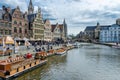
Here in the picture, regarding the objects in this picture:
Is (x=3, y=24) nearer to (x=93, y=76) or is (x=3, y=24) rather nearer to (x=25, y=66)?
(x=25, y=66)

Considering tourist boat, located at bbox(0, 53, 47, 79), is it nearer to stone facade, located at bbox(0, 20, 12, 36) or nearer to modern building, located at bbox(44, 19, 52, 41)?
stone facade, located at bbox(0, 20, 12, 36)

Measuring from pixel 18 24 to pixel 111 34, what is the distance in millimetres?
120281

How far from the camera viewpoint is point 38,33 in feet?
245

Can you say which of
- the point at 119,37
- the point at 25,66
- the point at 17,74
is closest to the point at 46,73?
the point at 25,66

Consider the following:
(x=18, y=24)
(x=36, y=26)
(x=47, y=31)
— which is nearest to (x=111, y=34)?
(x=47, y=31)

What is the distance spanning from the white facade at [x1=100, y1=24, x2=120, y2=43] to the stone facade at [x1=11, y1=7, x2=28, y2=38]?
114090mm

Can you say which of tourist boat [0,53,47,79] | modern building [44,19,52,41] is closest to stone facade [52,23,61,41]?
modern building [44,19,52,41]

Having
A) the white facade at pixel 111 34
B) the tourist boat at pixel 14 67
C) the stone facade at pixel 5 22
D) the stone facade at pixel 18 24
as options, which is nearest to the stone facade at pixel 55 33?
the stone facade at pixel 18 24

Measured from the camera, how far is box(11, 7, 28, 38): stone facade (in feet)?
189

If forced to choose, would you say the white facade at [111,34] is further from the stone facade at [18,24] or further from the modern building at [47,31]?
the stone facade at [18,24]

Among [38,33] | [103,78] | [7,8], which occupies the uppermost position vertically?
[7,8]

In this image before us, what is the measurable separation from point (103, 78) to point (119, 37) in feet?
475

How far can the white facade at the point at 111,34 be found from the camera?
525 ft

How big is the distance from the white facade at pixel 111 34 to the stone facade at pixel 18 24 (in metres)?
114
